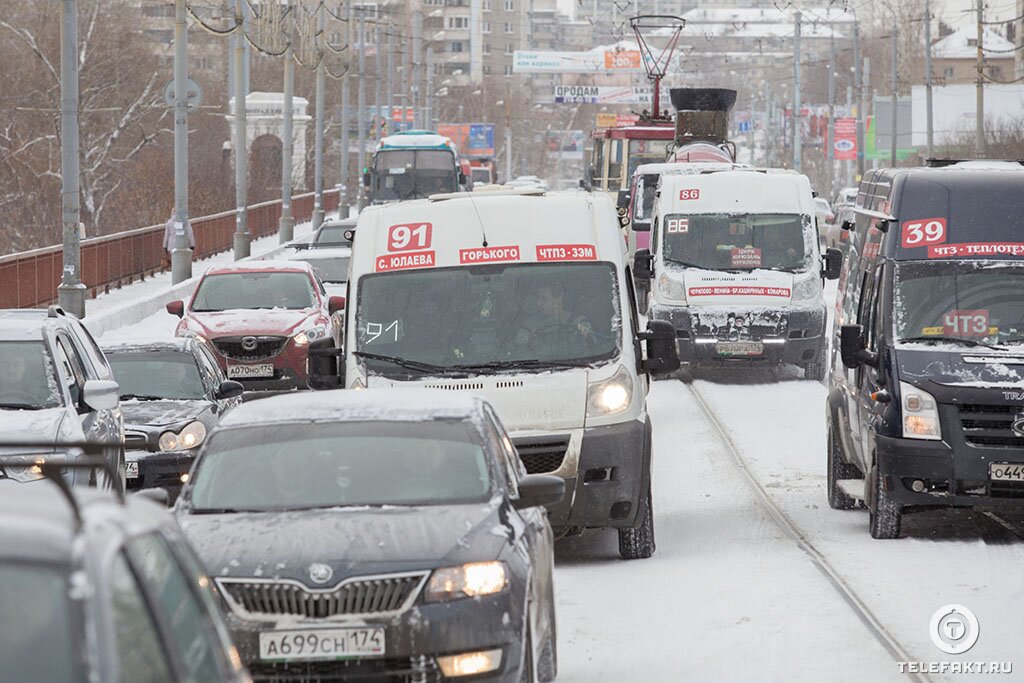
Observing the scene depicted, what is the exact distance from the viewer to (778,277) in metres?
23.8

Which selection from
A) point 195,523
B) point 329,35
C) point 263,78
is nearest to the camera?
point 195,523

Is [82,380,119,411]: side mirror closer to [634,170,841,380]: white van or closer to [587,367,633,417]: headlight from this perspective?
[587,367,633,417]: headlight

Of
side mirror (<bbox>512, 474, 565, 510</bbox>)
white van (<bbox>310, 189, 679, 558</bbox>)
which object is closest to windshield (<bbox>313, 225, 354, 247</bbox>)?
white van (<bbox>310, 189, 679, 558</bbox>)

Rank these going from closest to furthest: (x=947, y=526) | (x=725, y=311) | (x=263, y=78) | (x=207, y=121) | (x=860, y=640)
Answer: (x=860, y=640) → (x=947, y=526) → (x=725, y=311) → (x=207, y=121) → (x=263, y=78)

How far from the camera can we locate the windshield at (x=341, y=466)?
7.90 m

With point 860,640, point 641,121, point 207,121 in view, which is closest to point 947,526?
point 860,640

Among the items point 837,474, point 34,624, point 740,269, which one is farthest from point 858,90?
point 34,624

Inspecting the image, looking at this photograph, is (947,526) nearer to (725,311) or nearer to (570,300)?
(570,300)

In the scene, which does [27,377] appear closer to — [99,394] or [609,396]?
[99,394]

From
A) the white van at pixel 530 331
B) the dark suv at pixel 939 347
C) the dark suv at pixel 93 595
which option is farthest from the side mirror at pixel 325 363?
the dark suv at pixel 93 595

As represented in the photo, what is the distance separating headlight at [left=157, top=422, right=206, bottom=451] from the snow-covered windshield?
17.4 ft

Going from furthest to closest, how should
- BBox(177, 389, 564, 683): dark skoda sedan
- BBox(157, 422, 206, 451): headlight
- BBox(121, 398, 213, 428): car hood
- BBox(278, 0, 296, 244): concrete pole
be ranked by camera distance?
BBox(278, 0, 296, 244): concrete pole
BBox(121, 398, 213, 428): car hood
BBox(157, 422, 206, 451): headlight
BBox(177, 389, 564, 683): dark skoda sedan

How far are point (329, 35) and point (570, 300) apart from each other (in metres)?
134

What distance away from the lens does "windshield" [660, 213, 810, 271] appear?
24.2 metres
